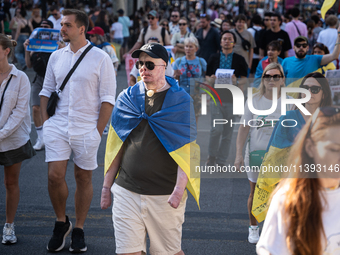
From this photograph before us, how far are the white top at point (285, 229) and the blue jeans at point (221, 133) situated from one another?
4904 mm

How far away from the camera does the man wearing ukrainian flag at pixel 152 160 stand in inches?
130

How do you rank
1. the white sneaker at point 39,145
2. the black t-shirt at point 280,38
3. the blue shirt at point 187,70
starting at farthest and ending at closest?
the black t-shirt at point 280,38
the white sneaker at point 39,145
the blue shirt at point 187,70

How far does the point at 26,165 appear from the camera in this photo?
23.1ft

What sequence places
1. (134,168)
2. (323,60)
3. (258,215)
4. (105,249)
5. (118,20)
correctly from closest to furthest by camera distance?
1. (134,168)
2. (258,215)
3. (105,249)
4. (323,60)
5. (118,20)

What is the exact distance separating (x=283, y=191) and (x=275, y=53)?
5.49 metres

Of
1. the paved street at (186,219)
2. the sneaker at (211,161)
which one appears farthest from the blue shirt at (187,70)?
the paved street at (186,219)

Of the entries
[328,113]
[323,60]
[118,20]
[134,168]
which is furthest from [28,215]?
[118,20]

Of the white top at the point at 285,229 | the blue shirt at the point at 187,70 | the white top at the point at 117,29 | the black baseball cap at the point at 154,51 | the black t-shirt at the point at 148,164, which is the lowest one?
the white top at the point at 117,29

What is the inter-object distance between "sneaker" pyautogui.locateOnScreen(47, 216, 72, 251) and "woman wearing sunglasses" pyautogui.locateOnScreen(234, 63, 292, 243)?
176 centimetres

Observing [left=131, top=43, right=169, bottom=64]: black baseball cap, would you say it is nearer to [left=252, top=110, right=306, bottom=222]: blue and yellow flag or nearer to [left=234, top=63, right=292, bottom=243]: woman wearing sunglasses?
[left=252, top=110, right=306, bottom=222]: blue and yellow flag

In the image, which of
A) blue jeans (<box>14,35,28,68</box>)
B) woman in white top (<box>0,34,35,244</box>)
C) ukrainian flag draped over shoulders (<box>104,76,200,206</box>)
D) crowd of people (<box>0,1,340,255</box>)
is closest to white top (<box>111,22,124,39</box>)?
blue jeans (<box>14,35,28,68</box>)

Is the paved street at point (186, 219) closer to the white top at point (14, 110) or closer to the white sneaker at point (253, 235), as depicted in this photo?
the white sneaker at point (253, 235)

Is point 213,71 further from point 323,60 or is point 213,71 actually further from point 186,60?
point 323,60

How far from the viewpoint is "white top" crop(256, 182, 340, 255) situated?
196cm
